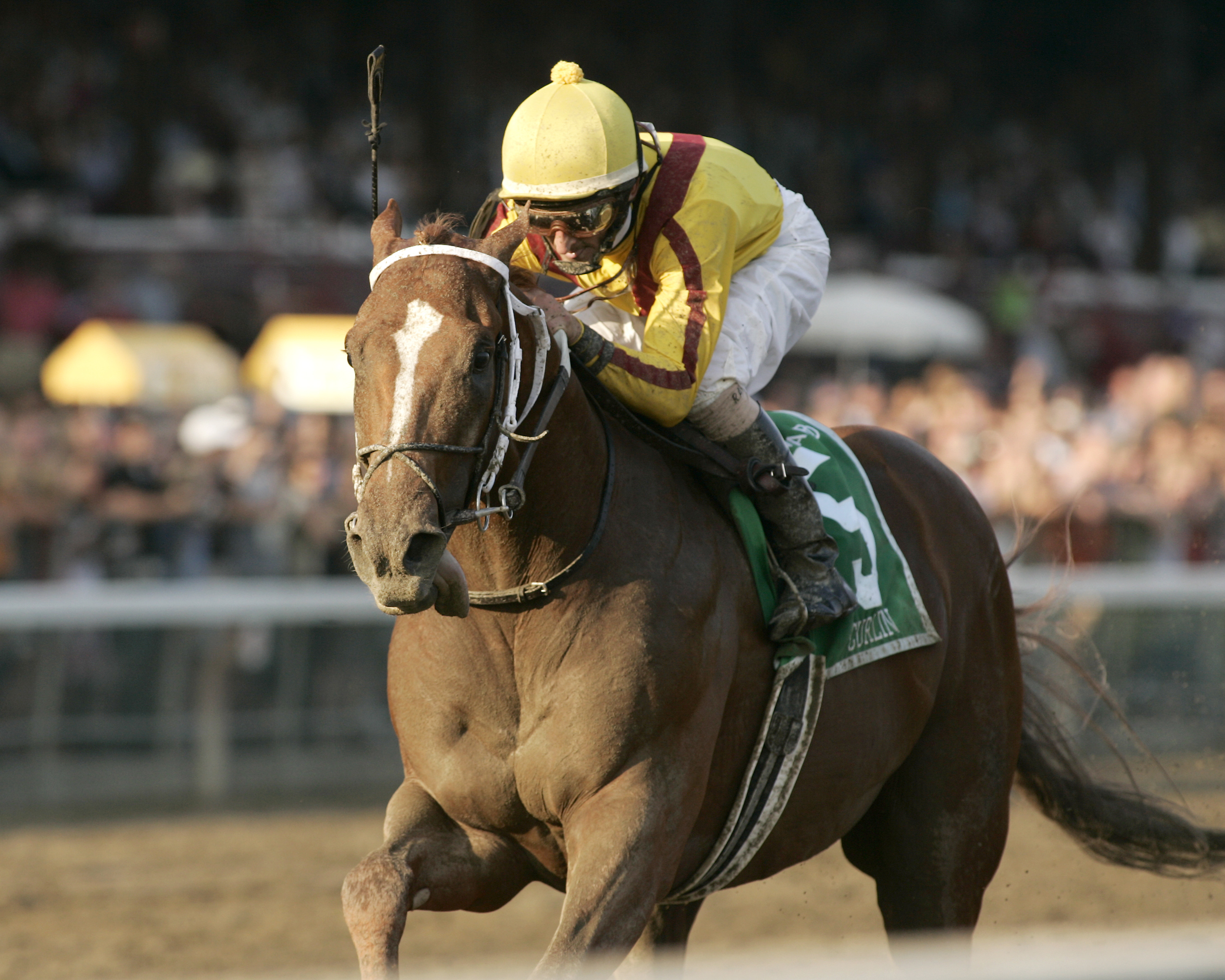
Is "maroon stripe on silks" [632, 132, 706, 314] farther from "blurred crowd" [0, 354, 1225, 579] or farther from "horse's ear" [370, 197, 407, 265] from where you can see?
"blurred crowd" [0, 354, 1225, 579]

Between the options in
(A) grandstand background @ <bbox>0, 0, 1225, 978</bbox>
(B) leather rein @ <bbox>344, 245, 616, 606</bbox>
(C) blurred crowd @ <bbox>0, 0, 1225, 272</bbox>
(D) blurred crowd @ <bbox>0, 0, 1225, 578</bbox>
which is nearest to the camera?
(B) leather rein @ <bbox>344, 245, 616, 606</bbox>

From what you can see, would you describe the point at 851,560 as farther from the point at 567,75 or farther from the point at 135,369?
the point at 135,369

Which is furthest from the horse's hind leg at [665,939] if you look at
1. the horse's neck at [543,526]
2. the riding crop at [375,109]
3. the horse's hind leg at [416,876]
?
the riding crop at [375,109]

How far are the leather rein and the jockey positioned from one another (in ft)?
0.31

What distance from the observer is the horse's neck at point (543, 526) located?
3.07 metres

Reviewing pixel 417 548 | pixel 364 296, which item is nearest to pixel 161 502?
pixel 364 296

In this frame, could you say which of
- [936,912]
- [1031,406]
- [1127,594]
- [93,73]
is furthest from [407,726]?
[93,73]

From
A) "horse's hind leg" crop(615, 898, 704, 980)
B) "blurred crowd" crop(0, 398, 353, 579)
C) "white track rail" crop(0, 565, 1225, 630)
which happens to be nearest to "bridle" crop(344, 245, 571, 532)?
"horse's hind leg" crop(615, 898, 704, 980)

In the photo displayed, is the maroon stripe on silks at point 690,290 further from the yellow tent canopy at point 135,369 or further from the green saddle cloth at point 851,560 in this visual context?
the yellow tent canopy at point 135,369

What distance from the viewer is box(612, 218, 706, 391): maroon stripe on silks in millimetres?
3168

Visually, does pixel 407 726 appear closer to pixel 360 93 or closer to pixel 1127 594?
pixel 1127 594

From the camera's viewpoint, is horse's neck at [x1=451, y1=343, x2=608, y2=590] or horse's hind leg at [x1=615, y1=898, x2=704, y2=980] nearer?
horse's neck at [x1=451, y1=343, x2=608, y2=590]

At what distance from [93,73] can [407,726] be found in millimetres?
11729

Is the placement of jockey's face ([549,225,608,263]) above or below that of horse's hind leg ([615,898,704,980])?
above
